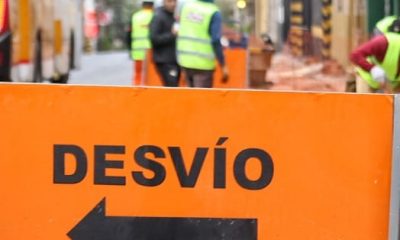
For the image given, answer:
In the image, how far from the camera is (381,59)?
8.30 m

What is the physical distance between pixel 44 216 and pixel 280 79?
1954 cm

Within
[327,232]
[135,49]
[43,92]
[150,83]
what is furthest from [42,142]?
[135,49]

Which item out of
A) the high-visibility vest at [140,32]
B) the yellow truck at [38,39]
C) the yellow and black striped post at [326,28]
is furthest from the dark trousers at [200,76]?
the yellow and black striped post at [326,28]

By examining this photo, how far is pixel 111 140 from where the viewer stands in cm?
543

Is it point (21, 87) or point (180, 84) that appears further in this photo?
point (180, 84)

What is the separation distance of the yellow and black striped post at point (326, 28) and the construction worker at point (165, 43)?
2038 centimetres

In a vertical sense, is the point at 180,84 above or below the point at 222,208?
above


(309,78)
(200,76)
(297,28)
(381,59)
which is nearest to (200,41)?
(200,76)

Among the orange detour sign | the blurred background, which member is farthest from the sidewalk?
the orange detour sign

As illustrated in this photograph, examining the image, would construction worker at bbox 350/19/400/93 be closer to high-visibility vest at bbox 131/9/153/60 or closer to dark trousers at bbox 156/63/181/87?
dark trousers at bbox 156/63/181/87

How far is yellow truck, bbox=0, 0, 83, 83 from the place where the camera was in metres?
11.9

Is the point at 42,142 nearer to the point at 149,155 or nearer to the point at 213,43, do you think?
the point at 149,155

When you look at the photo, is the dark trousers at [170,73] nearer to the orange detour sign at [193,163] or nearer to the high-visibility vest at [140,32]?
the high-visibility vest at [140,32]

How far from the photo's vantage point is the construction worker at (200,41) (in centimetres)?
1077
